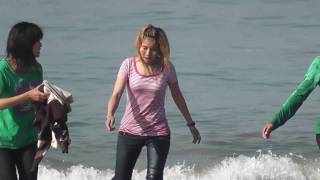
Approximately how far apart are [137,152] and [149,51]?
81 cm

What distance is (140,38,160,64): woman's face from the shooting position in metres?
8.14

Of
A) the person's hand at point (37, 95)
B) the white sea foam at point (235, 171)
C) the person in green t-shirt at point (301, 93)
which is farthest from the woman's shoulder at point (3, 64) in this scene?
the white sea foam at point (235, 171)

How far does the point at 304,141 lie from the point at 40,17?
13979 mm

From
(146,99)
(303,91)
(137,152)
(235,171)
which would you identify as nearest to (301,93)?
(303,91)

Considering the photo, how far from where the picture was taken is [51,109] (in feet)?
24.0

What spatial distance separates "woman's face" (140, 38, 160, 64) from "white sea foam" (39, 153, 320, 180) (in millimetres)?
3928

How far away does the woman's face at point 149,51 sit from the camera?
320 inches

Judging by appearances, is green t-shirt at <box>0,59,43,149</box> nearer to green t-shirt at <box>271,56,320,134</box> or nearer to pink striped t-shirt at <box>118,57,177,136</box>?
pink striped t-shirt at <box>118,57,177,136</box>

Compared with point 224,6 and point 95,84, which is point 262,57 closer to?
point 95,84

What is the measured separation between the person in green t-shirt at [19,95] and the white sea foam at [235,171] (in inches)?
177

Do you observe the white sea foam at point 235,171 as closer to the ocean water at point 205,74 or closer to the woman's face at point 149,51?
the ocean water at point 205,74

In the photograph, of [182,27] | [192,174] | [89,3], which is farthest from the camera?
[89,3]

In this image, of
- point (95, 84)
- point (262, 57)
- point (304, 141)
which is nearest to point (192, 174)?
point (304, 141)

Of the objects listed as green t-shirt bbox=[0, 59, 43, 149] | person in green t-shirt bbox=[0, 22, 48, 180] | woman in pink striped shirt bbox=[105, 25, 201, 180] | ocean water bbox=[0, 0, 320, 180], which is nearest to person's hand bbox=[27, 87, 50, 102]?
person in green t-shirt bbox=[0, 22, 48, 180]
